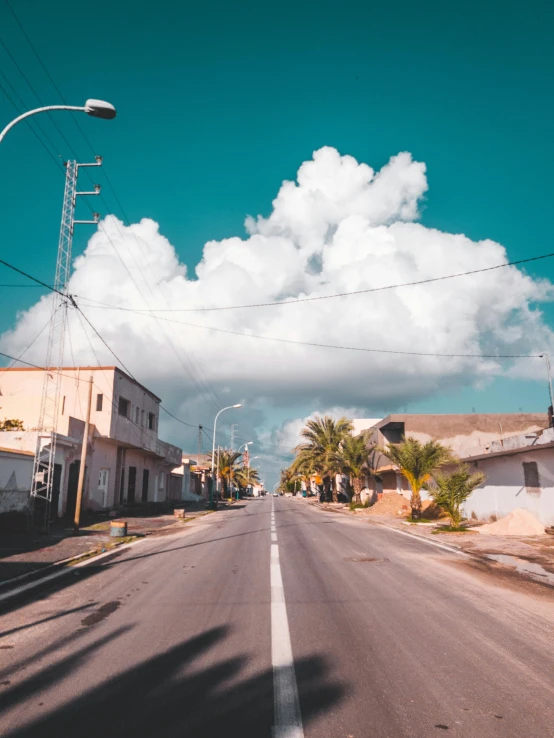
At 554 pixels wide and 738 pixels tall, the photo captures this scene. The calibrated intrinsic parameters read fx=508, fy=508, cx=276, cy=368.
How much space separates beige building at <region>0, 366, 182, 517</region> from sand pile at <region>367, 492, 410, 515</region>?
16.8m

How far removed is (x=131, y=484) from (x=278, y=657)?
33244 millimetres

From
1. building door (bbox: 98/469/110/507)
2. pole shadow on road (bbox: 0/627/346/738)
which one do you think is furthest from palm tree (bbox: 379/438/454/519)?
pole shadow on road (bbox: 0/627/346/738)

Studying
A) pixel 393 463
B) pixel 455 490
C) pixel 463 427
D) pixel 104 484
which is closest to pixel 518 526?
pixel 455 490

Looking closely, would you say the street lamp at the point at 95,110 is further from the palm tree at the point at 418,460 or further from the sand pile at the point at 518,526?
the palm tree at the point at 418,460

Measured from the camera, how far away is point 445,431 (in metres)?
36.9

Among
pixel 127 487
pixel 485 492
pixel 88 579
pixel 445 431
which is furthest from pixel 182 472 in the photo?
pixel 88 579

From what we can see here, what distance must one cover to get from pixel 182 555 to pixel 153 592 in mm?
4615

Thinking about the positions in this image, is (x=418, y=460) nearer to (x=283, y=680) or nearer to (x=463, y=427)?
(x=463, y=427)

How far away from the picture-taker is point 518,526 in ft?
62.6

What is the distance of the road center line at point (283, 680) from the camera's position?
11.6 feet

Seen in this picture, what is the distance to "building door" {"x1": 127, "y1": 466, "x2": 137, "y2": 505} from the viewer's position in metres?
35.4

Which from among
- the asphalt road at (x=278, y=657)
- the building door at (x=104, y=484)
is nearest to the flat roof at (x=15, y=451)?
the asphalt road at (x=278, y=657)

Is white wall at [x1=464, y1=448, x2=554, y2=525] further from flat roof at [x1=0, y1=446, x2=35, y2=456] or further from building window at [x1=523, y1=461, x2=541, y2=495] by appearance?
flat roof at [x1=0, y1=446, x2=35, y2=456]

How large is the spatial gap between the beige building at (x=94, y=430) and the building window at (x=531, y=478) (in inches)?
765
